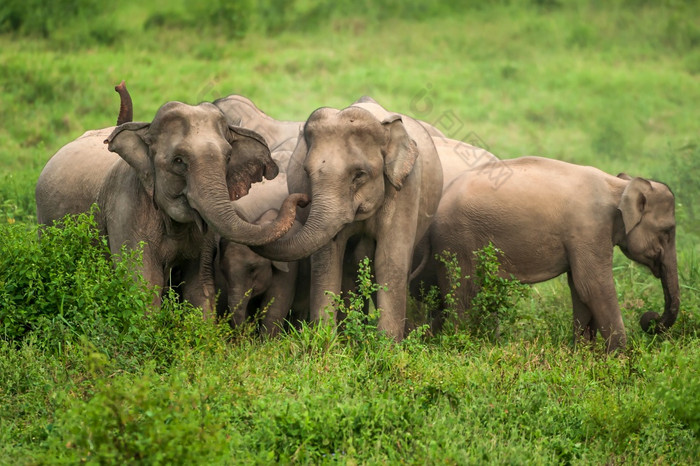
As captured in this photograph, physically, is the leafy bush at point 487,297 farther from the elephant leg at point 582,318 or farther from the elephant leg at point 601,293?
the elephant leg at point 582,318

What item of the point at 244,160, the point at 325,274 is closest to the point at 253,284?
the point at 325,274

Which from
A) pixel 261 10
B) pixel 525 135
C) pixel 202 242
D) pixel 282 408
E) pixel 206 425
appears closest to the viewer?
pixel 206 425

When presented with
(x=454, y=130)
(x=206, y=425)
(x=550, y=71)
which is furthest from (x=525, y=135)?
(x=206, y=425)

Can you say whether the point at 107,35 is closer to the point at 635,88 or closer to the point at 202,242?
the point at 635,88

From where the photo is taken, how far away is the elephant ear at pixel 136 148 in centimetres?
609

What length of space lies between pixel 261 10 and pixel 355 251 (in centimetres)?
1130

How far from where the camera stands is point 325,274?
649 cm

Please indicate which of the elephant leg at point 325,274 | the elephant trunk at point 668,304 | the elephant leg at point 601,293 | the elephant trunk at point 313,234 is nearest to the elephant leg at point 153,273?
the elephant trunk at point 313,234

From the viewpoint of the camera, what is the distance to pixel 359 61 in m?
16.2

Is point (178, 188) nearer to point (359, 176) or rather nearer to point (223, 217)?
point (223, 217)

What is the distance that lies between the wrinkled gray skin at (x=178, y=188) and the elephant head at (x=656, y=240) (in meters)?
2.48

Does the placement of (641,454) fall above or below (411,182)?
Result: below

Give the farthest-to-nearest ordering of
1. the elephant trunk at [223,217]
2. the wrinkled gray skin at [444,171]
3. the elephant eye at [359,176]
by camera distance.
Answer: the wrinkled gray skin at [444,171]
the elephant eye at [359,176]
the elephant trunk at [223,217]

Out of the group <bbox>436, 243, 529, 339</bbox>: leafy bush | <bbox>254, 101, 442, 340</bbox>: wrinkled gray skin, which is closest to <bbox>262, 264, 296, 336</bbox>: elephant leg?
<bbox>254, 101, 442, 340</bbox>: wrinkled gray skin
